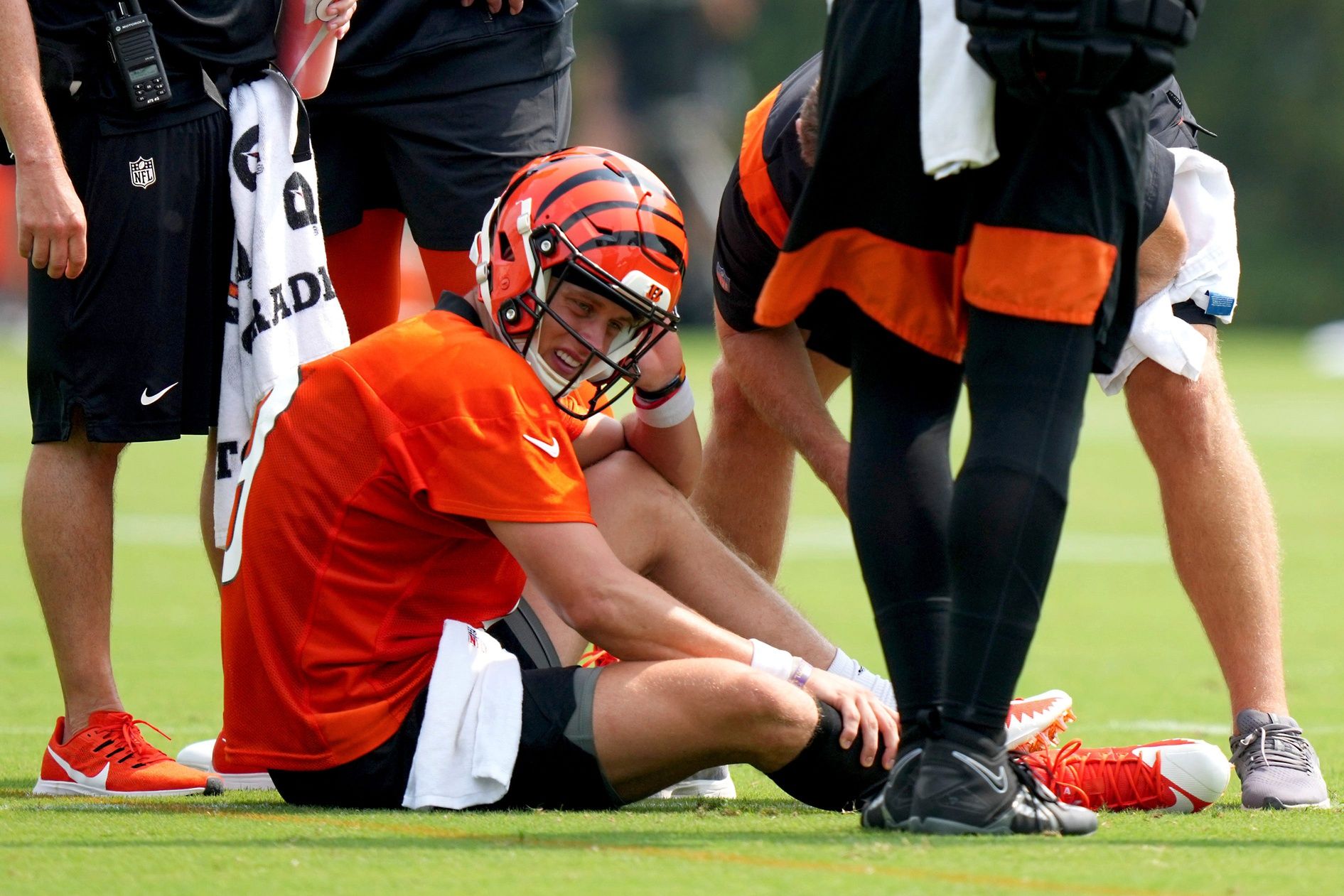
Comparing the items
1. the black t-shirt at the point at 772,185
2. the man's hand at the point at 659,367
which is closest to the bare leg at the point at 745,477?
the black t-shirt at the point at 772,185

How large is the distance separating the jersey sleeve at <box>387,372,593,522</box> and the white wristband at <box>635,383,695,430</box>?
61 centimetres

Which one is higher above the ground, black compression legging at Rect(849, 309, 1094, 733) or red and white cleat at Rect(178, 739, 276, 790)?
black compression legging at Rect(849, 309, 1094, 733)

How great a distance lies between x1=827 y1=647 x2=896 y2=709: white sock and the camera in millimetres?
3709

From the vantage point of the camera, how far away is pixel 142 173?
388 centimetres

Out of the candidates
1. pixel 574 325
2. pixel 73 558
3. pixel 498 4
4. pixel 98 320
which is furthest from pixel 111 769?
pixel 498 4

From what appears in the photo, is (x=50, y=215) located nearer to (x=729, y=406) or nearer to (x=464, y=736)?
(x=464, y=736)

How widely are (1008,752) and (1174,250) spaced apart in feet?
3.58

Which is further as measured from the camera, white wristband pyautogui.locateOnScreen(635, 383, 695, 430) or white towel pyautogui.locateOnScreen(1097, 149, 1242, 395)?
white wristband pyautogui.locateOnScreen(635, 383, 695, 430)

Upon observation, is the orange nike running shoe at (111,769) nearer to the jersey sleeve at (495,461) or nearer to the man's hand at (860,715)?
the jersey sleeve at (495,461)

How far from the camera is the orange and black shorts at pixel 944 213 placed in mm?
2830

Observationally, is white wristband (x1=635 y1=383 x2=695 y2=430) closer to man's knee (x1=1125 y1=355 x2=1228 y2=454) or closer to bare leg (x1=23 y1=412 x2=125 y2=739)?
man's knee (x1=1125 y1=355 x2=1228 y2=454)

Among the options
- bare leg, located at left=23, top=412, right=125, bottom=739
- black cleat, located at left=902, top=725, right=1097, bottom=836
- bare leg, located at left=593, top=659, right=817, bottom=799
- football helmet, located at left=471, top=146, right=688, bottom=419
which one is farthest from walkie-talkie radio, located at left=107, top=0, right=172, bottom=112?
black cleat, located at left=902, top=725, right=1097, bottom=836

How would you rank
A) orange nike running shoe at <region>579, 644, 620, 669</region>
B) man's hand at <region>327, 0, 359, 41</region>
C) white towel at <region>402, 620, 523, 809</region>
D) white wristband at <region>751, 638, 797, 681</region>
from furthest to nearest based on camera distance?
1. man's hand at <region>327, 0, 359, 41</region>
2. orange nike running shoe at <region>579, 644, 620, 669</region>
3. white wristband at <region>751, 638, 797, 681</region>
4. white towel at <region>402, 620, 523, 809</region>

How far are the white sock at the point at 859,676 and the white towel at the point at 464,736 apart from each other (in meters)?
0.73
